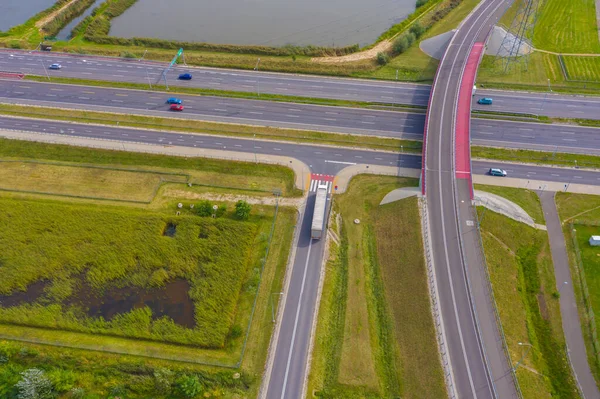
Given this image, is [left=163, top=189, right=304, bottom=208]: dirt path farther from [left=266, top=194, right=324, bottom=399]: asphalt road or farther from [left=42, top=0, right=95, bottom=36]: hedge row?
[left=42, top=0, right=95, bottom=36]: hedge row

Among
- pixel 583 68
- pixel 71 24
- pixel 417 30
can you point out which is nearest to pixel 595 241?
pixel 583 68

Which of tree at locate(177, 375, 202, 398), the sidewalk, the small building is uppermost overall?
the sidewalk

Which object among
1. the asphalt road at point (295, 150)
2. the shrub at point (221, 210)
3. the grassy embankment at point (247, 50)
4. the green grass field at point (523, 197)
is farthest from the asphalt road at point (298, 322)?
the grassy embankment at point (247, 50)

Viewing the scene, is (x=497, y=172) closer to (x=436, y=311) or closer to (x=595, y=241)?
(x=595, y=241)

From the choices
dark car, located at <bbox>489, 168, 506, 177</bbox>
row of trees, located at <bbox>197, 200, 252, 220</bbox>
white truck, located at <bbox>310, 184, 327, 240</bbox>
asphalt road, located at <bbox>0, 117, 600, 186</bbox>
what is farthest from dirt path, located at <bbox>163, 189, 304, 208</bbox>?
dark car, located at <bbox>489, 168, 506, 177</bbox>

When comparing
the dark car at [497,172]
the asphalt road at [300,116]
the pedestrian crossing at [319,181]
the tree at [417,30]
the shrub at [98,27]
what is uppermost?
the tree at [417,30]

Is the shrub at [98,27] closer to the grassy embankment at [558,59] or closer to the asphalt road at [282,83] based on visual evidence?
the asphalt road at [282,83]

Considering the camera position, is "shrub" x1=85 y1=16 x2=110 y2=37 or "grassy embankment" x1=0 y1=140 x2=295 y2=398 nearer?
"grassy embankment" x1=0 y1=140 x2=295 y2=398
